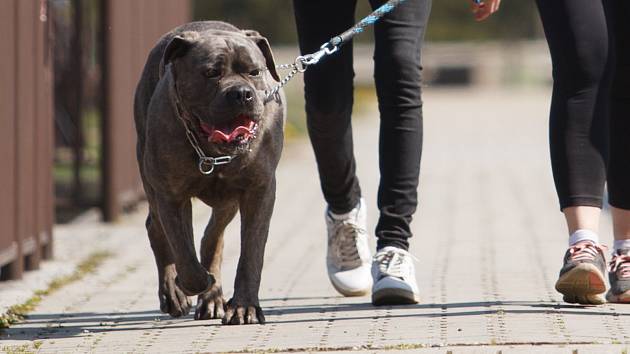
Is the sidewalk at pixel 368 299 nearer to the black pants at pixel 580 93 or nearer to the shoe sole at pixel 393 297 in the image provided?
the shoe sole at pixel 393 297

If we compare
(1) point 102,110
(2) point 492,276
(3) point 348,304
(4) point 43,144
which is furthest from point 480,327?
(1) point 102,110

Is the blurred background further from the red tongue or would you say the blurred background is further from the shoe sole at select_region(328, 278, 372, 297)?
the red tongue

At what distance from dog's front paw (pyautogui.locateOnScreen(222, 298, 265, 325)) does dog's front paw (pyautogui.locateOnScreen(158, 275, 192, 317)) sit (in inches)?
14.3

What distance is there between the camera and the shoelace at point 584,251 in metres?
5.05

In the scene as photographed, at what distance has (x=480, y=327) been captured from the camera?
15.6 feet

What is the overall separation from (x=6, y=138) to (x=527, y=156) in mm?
9621

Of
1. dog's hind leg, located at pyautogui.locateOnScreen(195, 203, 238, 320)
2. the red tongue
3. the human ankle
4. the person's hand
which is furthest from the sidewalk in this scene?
the person's hand

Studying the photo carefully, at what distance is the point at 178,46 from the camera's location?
494cm

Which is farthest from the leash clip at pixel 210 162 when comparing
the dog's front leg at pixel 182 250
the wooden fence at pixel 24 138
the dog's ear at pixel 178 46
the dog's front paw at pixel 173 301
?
the wooden fence at pixel 24 138

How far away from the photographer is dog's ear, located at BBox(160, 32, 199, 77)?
491cm

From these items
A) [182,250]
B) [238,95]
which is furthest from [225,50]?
[182,250]

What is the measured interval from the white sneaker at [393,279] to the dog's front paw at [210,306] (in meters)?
0.59

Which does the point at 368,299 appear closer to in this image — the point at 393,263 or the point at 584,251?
the point at 393,263

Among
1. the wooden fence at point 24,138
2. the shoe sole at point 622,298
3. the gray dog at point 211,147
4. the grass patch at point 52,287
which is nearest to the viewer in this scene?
the gray dog at point 211,147
